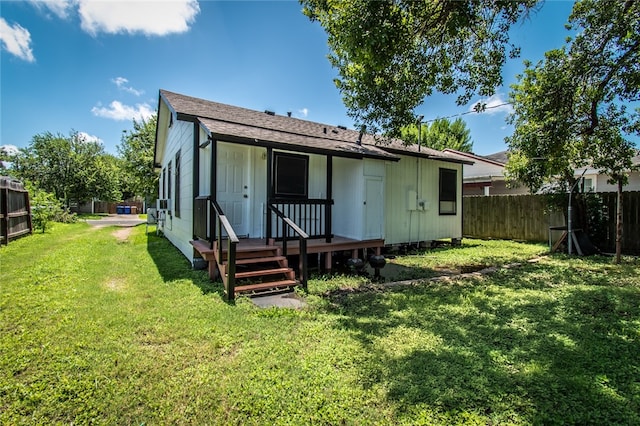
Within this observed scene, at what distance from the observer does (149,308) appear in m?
3.97

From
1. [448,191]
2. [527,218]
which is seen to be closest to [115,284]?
[448,191]

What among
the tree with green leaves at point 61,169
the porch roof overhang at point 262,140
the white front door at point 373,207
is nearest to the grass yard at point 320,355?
→ the white front door at point 373,207

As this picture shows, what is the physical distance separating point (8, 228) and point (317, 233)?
353 inches

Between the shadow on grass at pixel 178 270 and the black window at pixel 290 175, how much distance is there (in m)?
2.42

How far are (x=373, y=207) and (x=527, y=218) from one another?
25.6 ft

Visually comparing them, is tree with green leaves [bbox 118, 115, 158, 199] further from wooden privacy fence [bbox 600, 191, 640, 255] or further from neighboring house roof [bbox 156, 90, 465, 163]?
wooden privacy fence [bbox 600, 191, 640, 255]

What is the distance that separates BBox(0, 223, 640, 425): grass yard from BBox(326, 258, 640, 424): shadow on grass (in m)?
0.02

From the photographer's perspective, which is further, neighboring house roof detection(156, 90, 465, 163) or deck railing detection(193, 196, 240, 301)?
neighboring house roof detection(156, 90, 465, 163)

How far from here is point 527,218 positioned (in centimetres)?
1152

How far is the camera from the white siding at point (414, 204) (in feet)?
30.0

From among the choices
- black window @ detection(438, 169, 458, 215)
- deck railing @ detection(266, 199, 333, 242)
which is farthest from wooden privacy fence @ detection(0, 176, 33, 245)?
black window @ detection(438, 169, 458, 215)

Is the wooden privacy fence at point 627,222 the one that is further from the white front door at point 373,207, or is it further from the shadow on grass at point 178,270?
the shadow on grass at point 178,270

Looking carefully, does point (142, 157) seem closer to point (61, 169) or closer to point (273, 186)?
point (61, 169)

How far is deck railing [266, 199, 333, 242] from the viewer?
6.65 metres
